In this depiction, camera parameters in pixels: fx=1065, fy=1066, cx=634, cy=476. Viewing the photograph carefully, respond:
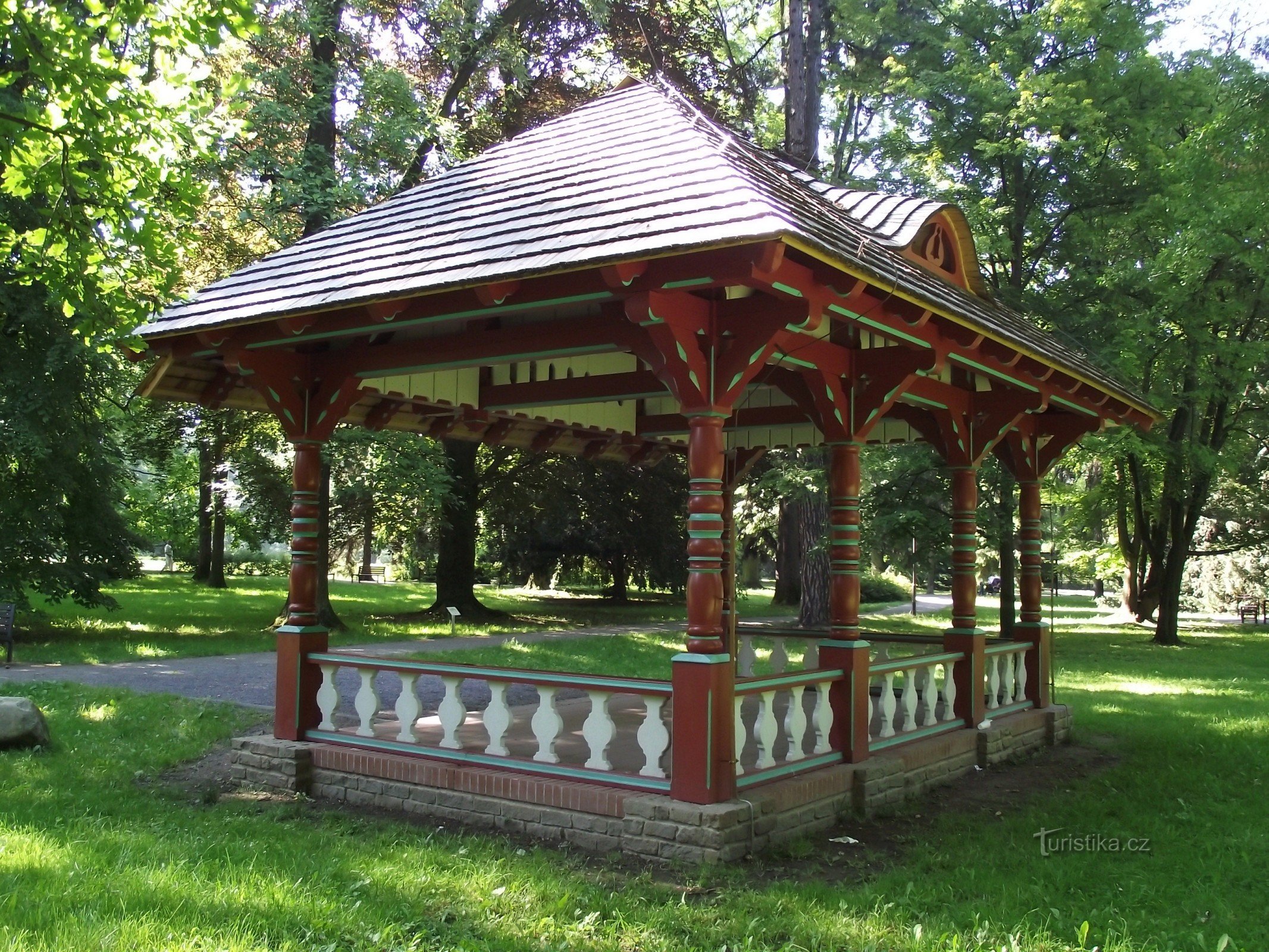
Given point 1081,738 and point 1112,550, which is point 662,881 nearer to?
point 1081,738

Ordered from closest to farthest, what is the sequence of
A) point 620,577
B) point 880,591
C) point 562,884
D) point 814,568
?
point 562,884
point 814,568
point 620,577
point 880,591

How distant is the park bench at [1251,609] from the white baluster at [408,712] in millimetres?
31372

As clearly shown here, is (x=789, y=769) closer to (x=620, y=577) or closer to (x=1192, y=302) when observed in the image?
(x=1192, y=302)

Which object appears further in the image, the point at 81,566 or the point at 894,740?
the point at 81,566

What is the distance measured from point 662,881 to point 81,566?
14.3m

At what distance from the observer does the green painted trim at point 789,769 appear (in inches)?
241

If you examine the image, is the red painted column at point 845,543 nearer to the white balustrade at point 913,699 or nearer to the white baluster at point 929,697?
the white balustrade at point 913,699

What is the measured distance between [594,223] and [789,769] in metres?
3.46

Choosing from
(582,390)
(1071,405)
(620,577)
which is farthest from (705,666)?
(620,577)

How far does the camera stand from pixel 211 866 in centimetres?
530

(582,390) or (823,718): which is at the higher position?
(582,390)

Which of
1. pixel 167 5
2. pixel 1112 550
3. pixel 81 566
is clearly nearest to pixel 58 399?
pixel 81 566

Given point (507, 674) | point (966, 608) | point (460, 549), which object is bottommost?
point (507, 674)

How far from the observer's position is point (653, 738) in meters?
6.16
